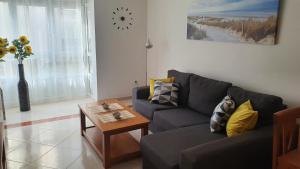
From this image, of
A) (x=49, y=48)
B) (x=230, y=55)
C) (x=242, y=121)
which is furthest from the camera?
(x=49, y=48)

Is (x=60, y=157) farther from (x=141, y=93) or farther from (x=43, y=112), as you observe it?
(x=43, y=112)

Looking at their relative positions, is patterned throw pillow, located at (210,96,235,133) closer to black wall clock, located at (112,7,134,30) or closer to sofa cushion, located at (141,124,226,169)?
sofa cushion, located at (141,124,226,169)

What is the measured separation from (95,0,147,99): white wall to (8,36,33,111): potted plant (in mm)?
1220

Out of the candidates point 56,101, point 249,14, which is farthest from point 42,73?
point 249,14

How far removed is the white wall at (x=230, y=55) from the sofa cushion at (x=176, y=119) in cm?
68

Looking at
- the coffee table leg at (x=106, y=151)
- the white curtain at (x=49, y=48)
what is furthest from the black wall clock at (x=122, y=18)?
the coffee table leg at (x=106, y=151)

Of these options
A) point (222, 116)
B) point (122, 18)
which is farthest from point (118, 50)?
point (222, 116)

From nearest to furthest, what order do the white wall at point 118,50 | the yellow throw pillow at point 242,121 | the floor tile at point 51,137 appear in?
the yellow throw pillow at point 242,121 < the floor tile at point 51,137 < the white wall at point 118,50

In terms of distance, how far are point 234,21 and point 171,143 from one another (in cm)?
174

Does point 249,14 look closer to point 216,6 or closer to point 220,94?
point 216,6

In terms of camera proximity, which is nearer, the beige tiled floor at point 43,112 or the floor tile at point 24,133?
the floor tile at point 24,133

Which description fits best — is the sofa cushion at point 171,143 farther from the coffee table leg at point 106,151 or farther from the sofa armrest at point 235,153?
the coffee table leg at point 106,151

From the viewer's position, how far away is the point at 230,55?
3174 mm

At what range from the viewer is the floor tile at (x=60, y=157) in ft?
8.75
